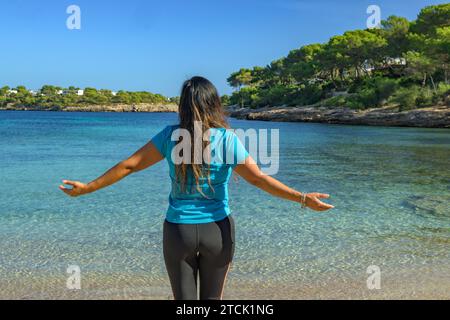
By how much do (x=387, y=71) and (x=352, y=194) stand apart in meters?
69.7

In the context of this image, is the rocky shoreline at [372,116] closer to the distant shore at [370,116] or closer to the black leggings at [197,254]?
the distant shore at [370,116]

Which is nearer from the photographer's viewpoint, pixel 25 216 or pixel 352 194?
pixel 25 216

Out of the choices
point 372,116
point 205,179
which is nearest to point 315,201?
point 205,179

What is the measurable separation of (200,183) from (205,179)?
41 millimetres

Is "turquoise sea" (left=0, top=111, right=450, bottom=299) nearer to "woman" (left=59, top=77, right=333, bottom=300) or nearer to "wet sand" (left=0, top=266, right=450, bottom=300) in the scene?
"wet sand" (left=0, top=266, right=450, bottom=300)

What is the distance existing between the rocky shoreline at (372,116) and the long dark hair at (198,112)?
52993mm

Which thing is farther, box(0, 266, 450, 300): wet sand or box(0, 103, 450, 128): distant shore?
box(0, 103, 450, 128): distant shore

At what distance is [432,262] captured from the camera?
6867 millimetres

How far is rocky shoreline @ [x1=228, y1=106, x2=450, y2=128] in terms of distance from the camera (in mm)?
51875

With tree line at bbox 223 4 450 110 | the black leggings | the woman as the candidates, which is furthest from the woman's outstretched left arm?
tree line at bbox 223 4 450 110

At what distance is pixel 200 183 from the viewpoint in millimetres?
3010

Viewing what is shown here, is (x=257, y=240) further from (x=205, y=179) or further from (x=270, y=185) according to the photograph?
(x=205, y=179)
